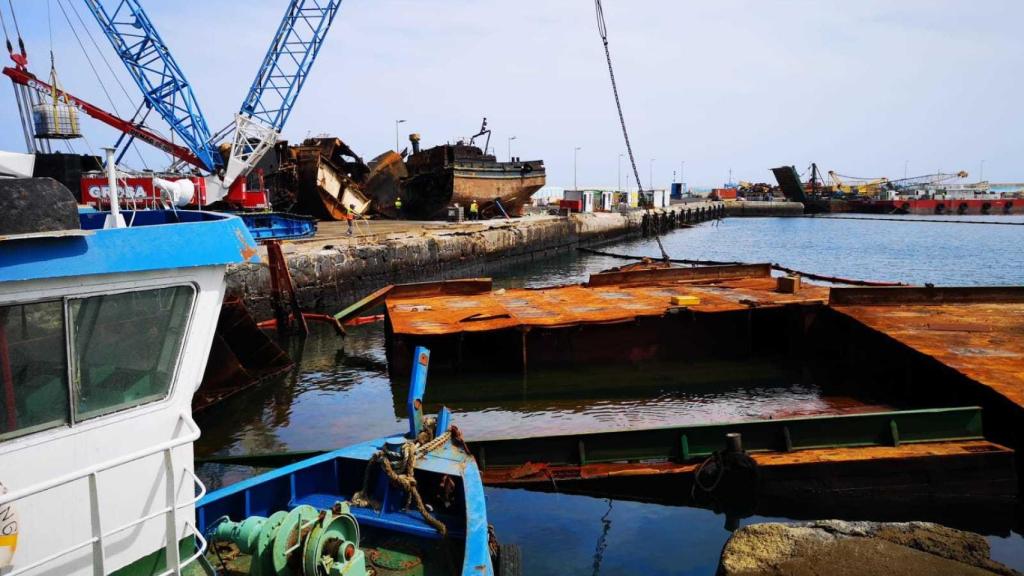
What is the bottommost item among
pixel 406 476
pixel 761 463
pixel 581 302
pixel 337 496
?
pixel 761 463

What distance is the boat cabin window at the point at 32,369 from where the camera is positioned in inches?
148

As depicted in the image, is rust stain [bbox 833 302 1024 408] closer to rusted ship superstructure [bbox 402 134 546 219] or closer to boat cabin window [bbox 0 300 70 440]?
boat cabin window [bbox 0 300 70 440]

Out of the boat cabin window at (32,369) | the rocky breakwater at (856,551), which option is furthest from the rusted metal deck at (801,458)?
the boat cabin window at (32,369)

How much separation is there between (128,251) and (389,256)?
973 inches

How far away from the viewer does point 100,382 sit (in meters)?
4.15

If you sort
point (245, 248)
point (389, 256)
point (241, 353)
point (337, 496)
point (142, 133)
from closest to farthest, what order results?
point (245, 248)
point (337, 496)
point (241, 353)
point (389, 256)
point (142, 133)

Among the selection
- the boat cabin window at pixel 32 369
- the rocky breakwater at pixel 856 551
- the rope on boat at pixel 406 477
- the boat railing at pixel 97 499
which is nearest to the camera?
the boat railing at pixel 97 499

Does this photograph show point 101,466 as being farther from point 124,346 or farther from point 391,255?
point 391,255

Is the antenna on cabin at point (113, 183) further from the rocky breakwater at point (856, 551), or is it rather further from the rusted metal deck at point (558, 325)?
the rusted metal deck at point (558, 325)

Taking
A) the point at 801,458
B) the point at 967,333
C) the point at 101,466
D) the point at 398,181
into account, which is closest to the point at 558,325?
the point at 801,458

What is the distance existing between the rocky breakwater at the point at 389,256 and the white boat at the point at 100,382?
15.6 metres

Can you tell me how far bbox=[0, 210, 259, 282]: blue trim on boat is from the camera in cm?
370

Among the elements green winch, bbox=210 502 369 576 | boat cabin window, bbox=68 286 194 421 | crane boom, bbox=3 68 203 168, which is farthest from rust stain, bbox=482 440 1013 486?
crane boom, bbox=3 68 203 168

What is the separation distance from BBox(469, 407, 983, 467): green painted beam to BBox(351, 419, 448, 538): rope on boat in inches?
99.5
